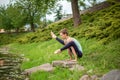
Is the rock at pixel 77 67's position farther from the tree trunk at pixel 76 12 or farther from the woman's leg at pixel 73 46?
the tree trunk at pixel 76 12

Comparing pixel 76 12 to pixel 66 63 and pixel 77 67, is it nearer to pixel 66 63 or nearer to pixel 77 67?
pixel 66 63

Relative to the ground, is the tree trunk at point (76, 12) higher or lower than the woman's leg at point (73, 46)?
higher

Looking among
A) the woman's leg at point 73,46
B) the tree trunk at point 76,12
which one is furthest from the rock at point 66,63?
the tree trunk at point 76,12

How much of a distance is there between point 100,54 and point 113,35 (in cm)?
246

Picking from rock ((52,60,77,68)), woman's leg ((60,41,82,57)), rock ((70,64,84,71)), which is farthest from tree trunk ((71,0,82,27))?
rock ((70,64,84,71))

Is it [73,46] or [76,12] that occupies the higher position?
[76,12]

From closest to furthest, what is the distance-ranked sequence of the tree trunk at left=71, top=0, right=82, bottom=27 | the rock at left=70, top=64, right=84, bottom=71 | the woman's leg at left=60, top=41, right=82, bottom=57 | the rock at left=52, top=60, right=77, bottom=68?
the rock at left=70, top=64, right=84, bottom=71 < the rock at left=52, top=60, right=77, bottom=68 < the woman's leg at left=60, top=41, right=82, bottom=57 < the tree trunk at left=71, top=0, right=82, bottom=27

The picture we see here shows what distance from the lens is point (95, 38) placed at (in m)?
18.8

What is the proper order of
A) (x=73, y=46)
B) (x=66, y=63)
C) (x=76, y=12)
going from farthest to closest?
(x=76, y=12) → (x=73, y=46) → (x=66, y=63)

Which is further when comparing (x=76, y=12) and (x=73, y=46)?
(x=76, y=12)

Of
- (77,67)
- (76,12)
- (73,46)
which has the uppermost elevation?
(76,12)

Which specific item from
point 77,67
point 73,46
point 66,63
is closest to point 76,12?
point 73,46

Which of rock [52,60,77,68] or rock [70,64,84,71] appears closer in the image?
rock [70,64,84,71]

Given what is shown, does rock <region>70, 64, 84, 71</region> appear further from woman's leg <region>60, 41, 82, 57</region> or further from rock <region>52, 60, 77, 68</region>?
woman's leg <region>60, 41, 82, 57</region>
